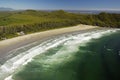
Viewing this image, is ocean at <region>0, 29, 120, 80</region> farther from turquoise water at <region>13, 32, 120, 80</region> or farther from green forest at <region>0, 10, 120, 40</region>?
green forest at <region>0, 10, 120, 40</region>

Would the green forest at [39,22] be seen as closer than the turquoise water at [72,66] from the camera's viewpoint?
No

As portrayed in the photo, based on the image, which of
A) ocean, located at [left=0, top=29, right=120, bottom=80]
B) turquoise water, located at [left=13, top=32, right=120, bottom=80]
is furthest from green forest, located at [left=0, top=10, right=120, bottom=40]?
turquoise water, located at [left=13, top=32, right=120, bottom=80]

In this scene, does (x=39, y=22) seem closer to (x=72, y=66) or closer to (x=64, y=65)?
(x=64, y=65)

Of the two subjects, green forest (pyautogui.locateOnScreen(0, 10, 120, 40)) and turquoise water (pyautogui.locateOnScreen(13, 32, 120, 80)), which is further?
green forest (pyautogui.locateOnScreen(0, 10, 120, 40))

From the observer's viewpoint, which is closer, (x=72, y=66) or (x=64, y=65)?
(x=72, y=66)

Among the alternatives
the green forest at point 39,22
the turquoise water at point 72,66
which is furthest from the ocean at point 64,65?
the green forest at point 39,22

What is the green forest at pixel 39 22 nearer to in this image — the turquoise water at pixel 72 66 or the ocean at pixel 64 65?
the ocean at pixel 64 65

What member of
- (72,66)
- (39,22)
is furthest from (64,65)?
(39,22)

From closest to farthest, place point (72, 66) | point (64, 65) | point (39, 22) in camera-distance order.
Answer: point (72, 66) → point (64, 65) → point (39, 22)
